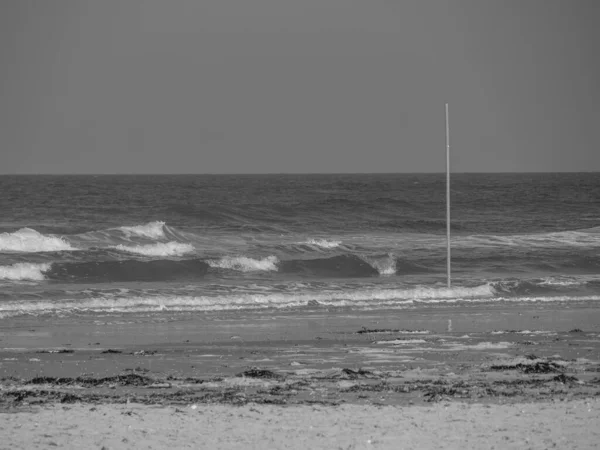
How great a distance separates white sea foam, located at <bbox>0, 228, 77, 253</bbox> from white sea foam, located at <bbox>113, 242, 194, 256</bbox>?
1878 millimetres

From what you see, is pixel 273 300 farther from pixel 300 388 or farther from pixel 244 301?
pixel 300 388

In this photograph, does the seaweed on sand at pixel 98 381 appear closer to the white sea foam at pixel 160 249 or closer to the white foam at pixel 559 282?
the white foam at pixel 559 282

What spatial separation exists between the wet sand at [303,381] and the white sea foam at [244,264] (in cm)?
918

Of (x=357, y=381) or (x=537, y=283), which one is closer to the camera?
(x=357, y=381)

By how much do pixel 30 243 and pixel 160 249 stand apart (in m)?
4.06

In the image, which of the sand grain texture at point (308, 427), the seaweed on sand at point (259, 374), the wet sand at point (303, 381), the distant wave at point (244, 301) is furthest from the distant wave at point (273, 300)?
the sand grain texture at point (308, 427)

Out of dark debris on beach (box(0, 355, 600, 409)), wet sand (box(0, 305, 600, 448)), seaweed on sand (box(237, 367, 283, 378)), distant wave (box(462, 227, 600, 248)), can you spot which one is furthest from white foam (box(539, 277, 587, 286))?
seaweed on sand (box(237, 367, 283, 378))

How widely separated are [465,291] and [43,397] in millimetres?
12806

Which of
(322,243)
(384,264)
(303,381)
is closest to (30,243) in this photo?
(322,243)

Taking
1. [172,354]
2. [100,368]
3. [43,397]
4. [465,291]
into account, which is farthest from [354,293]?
[43,397]

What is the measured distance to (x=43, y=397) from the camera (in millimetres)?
8695

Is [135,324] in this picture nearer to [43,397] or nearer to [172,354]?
[172,354]

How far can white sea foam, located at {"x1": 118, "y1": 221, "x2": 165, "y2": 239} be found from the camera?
3225 cm

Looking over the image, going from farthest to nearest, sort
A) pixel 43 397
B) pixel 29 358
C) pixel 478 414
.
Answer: pixel 29 358 → pixel 43 397 → pixel 478 414
